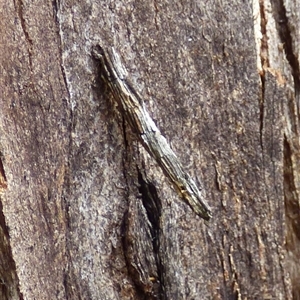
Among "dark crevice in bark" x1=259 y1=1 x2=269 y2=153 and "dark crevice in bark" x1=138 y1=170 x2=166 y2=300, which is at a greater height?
"dark crevice in bark" x1=259 y1=1 x2=269 y2=153

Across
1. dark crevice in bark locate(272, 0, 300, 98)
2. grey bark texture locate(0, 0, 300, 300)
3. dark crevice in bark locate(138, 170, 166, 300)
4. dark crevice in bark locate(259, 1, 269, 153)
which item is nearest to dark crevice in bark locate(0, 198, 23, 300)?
grey bark texture locate(0, 0, 300, 300)

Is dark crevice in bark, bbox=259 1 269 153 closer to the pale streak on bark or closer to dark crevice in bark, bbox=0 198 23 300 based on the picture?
the pale streak on bark

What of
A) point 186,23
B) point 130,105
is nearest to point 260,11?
point 186,23

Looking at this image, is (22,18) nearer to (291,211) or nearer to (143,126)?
(143,126)

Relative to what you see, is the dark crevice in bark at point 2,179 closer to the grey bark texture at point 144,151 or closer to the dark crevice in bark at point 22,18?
the grey bark texture at point 144,151

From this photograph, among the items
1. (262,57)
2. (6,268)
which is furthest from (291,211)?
(6,268)

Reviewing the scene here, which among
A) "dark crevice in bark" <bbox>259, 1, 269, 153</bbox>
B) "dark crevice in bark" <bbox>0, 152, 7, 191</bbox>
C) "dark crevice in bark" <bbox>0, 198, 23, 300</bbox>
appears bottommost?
"dark crevice in bark" <bbox>0, 198, 23, 300</bbox>

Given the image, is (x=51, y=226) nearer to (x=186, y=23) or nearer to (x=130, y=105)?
(x=130, y=105)

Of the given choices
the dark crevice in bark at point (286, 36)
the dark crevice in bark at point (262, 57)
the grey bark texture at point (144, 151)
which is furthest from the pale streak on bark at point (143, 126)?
the dark crevice in bark at point (286, 36)
